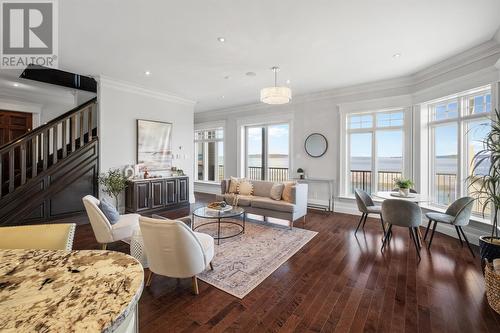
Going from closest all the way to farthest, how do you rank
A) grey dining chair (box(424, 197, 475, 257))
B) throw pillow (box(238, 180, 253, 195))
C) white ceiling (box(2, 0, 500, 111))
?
white ceiling (box(2, 0, 500, 111))
grey dining chair (box(424, 197, 475, 257))
throw pillow (box(238, 180, 253, 195))

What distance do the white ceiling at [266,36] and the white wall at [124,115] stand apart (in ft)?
1.49

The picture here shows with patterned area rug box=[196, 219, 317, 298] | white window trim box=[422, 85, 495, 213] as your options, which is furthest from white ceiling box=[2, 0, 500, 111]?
patterned area rug box=[196, 219, 317, 298]

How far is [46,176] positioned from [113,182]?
105 centimetres

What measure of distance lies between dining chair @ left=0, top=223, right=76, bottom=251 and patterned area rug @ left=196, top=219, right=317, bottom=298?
59.8 inches

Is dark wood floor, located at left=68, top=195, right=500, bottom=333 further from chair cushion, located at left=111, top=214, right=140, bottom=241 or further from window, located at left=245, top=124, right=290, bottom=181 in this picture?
window, located at left=245, top=124, right=290, bottom=181

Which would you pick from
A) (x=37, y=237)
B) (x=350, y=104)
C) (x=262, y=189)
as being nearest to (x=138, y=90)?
(x=262, y=189)

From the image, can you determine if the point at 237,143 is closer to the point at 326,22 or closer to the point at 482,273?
the point at 326,22

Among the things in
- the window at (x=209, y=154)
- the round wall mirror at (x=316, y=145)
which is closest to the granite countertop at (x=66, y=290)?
the round wall mirror at (x=316, y=145)

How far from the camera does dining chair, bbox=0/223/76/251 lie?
136 cm

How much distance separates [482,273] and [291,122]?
15.5 feet

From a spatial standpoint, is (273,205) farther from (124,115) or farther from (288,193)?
(124,115)

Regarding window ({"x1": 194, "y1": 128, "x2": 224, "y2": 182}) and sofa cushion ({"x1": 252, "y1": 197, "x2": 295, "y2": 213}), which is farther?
window ({"x1": 194, "y1": 128, "x2": 224, "y2": 182})

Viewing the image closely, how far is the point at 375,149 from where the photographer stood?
5238 mm

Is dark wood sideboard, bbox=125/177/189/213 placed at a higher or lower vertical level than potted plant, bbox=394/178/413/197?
lower
